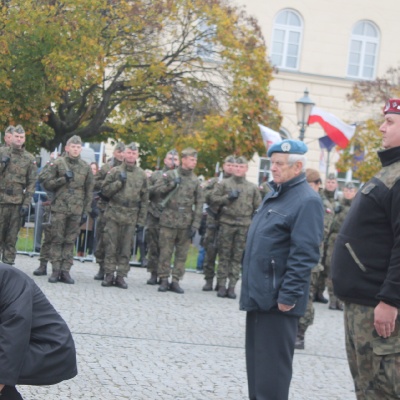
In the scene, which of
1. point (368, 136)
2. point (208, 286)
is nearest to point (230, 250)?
point (208, 286)

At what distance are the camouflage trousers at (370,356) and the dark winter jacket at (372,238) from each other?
0.10 m

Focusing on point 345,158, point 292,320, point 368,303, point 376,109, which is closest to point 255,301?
point 292,320

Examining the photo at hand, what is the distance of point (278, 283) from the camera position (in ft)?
21.8

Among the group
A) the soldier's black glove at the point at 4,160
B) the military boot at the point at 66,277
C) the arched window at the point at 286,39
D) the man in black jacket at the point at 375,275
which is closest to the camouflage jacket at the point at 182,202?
the military boot at the point at 66,277

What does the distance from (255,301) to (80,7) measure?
1597cm

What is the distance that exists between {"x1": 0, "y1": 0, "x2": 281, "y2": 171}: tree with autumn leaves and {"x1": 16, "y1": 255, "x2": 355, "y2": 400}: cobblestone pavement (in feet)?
22.8

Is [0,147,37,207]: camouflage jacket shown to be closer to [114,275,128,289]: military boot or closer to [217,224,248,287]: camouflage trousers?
[114,275,128,289]: military boot

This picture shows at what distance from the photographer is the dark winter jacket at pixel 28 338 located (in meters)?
4.99

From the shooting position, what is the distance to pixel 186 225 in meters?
15.2

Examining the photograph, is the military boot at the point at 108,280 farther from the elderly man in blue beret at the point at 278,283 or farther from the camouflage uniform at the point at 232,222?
the elderly man in blue beret at the point at 278,283

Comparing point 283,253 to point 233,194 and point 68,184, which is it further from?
point 233,194

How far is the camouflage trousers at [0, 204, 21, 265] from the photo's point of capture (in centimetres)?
1484

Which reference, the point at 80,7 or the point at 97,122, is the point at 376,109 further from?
the point at 80,7

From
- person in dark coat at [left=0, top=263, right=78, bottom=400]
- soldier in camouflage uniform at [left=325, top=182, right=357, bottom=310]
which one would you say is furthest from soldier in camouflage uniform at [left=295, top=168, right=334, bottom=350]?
person in dark coat at [left=0, top=263, right=78, bottom=400]
